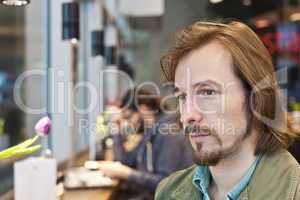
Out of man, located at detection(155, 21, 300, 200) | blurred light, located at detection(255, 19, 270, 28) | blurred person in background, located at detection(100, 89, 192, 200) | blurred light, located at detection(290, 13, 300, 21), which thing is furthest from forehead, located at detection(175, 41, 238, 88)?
blurred light, located at detection(290, 13, 300, 21)

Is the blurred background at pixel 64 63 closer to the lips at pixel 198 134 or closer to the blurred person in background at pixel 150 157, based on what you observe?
the blurred person in background at pixel 150 157

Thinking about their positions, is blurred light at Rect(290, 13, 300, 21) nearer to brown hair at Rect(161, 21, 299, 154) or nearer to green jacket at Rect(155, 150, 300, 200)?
brown hair at Rect(161, 21, 299, 154)

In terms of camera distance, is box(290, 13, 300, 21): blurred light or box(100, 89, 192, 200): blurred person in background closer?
box(100, 89, 192, 200): blurred person in background

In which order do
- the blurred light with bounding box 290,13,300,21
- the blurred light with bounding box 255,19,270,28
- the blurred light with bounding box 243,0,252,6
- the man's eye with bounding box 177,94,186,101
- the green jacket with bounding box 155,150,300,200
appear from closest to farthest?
the green jacket with bounding box 155,150,300,200
the man's eye with bounding box 177,94,186,101
the blurred light with bounding box 243,0,252,6
the blurred light with bounding box 255,19,270,28
the blurred light with bounding box 290,13,300,21

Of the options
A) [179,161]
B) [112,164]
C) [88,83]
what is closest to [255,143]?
[179,161]

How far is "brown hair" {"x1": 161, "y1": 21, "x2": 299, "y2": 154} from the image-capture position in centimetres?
101

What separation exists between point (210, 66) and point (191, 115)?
0.39 feet

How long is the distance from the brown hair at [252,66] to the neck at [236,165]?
0.07 feet

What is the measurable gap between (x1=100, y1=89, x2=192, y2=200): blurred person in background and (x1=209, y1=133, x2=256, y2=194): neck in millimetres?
814

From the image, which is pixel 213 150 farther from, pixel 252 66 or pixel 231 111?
pixel 252 66

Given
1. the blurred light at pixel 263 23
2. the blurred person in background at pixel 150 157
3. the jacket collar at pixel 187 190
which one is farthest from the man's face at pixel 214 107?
the blurred light at pixel 263 23

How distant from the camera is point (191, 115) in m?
1.00

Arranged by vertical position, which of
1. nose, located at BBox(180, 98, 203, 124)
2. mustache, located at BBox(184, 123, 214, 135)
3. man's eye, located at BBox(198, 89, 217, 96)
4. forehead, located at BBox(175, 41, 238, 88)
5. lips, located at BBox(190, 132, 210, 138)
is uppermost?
forehead, located at BBox(175, 41, 238, 88)

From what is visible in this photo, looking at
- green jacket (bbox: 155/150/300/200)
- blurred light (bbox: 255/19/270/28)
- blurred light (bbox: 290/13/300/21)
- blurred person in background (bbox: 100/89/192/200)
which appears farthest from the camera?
blurred light (bbox: 290/13/300/21)
